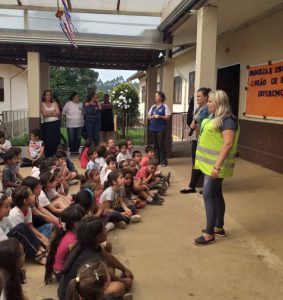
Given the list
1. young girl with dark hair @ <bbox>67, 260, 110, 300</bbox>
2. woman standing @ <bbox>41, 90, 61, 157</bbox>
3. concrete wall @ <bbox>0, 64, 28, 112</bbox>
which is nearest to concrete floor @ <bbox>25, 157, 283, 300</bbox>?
young girl with dark hair @ <bbox>67, 260, 110, 300</bbox>

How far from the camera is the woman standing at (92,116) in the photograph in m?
9.63

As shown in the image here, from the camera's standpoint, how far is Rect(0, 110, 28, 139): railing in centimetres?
1366

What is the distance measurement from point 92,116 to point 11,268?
7.38 m

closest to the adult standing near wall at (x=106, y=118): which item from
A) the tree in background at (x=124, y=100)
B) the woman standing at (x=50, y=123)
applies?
the woman standing at (x=50, y=123)

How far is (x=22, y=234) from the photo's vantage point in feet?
12.2

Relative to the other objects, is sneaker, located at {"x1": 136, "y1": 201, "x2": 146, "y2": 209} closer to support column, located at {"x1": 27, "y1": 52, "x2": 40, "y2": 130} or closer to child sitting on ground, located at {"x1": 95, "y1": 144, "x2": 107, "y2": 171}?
child sitting on ground, located at {"x1": 95, "y1": 144, "x2": 107, "y2": 171}

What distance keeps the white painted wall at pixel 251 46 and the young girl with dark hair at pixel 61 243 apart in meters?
6.04

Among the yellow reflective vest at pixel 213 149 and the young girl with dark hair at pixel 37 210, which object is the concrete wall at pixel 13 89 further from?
the yellow reflective vest at pixel 213 149

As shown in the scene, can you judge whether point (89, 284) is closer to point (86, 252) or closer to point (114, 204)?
point (86, 252)

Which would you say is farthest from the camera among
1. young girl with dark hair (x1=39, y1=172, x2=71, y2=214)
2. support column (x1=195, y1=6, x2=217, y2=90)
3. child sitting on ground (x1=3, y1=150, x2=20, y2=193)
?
support column (x1=195, y1=6, x2=217, y2=90)

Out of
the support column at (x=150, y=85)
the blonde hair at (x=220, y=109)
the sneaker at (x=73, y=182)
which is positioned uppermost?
the support column at (x=150, y=85)

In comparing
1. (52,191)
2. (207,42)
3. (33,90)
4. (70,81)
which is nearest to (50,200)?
(52,191)

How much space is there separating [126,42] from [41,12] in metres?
2.04

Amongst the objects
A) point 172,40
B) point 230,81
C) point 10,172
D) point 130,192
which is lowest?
point 130,192
